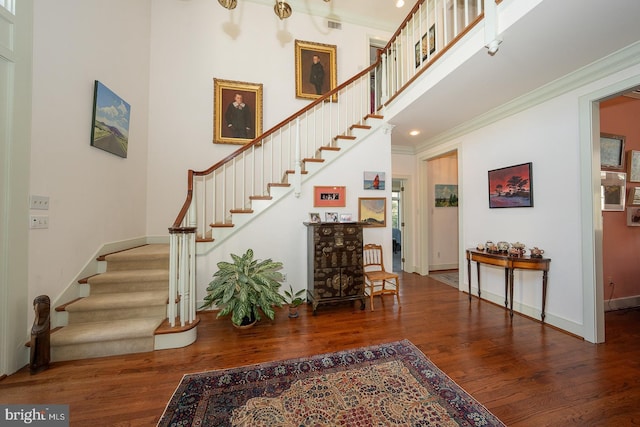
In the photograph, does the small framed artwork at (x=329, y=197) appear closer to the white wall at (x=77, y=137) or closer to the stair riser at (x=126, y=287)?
the stair riser at (x=126, y=287)

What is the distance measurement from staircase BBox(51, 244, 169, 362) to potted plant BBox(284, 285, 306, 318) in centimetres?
146

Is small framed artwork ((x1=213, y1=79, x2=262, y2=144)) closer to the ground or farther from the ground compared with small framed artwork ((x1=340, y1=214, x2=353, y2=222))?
farther from the ground

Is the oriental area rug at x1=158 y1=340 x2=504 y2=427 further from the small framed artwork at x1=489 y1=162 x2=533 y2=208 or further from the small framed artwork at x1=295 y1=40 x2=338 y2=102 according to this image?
the small framed artwork at x1=295 y1=40 x2=338 y2=102

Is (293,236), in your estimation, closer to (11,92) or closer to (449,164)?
(11,92)

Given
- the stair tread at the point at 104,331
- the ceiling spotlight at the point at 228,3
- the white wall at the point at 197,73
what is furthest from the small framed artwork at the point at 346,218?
the ceiling spotlight at the point at 228,3

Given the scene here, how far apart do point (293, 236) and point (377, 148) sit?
6.81 feet

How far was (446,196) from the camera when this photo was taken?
5.65 m

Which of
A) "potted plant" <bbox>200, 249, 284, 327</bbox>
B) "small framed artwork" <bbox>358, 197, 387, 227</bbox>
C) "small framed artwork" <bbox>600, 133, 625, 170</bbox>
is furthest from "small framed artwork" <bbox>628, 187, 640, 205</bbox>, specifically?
"potted plant" <bbox>200, 249, 284, 327</bbox>

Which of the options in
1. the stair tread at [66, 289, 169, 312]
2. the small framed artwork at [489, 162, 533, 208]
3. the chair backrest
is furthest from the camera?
the chair backrest

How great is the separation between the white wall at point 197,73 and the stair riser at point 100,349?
2.07 metres

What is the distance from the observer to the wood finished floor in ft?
5.20

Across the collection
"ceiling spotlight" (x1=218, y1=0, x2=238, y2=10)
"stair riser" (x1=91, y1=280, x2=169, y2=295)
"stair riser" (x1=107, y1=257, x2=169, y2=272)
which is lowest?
"stair riser" (x1=91, y1=280, x2=169, y2=295)

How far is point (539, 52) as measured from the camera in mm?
2215

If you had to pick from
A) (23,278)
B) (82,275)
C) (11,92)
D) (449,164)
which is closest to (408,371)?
(23,278)
